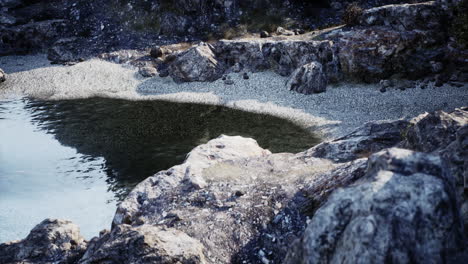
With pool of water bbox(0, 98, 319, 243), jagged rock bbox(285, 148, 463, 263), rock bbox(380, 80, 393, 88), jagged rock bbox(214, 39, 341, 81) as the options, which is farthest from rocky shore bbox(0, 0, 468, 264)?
pool of water bbox(0, 98, 319, 243)

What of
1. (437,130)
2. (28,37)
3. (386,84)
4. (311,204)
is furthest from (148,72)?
(437,130)

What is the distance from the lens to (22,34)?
189 ft

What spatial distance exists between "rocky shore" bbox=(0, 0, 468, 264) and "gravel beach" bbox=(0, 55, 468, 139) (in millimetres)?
224

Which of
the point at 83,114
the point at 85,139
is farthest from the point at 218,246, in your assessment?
the point at 83,114

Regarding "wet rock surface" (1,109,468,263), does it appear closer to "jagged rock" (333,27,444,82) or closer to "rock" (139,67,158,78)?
"jagged rock" (333,27,444,82)

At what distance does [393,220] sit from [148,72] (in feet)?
150

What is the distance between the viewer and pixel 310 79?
40.6 m

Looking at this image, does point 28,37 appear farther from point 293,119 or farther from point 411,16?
point 411,16

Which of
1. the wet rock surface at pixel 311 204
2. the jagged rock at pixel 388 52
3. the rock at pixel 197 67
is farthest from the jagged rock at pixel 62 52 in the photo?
the wet rock surface at pixel 311 204

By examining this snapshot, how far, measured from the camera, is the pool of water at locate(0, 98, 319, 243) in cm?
2402

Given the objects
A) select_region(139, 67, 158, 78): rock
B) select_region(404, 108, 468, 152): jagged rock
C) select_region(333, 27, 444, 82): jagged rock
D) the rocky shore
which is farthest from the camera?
select_region(139, 67, 158, 78): rock

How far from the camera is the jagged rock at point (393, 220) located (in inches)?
247

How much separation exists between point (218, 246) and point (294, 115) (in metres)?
25.0

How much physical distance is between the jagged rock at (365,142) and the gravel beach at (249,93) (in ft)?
37.3
